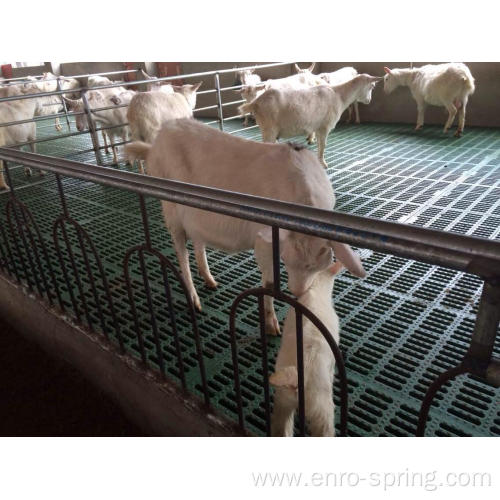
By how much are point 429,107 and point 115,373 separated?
9.08m

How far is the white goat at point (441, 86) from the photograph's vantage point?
25.6 feet

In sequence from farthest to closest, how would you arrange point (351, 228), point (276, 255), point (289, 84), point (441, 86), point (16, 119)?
1. point (289, 84)
2. point (441, 86)
3. point (16, 119)
4. point (276, 255)
5. point (351, 228)

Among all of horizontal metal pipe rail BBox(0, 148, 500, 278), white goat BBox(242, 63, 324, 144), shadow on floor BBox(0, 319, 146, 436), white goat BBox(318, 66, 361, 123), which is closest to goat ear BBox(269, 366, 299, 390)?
horizontal metal pipe rail BBox(0, 148, 500, 278)

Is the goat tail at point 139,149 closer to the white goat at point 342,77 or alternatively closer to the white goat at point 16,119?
the white goat at point 16,119

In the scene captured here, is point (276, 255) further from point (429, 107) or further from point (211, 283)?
point (429, 107)

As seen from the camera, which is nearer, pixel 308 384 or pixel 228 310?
pixel 308 384

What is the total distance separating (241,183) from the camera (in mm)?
2648

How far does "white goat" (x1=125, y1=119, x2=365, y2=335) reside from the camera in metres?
2.16

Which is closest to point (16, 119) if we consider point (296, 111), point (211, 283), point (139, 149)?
point (296, 111)

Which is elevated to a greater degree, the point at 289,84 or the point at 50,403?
the point at 289,84

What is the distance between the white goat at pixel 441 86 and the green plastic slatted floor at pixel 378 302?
6.34 ft

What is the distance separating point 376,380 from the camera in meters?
2.52

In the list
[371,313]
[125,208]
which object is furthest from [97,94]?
[371,313]

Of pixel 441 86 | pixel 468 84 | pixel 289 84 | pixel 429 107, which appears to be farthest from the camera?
pixel 429 107
